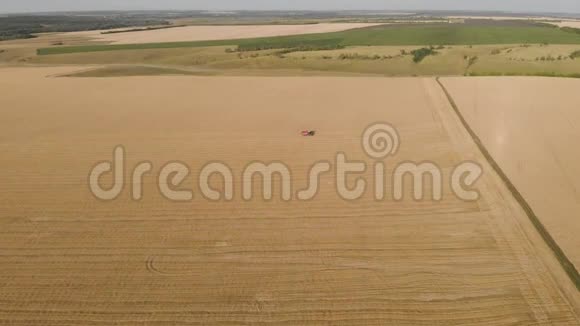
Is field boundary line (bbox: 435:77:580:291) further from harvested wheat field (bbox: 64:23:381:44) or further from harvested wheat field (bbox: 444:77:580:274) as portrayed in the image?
harvested wheat field (bbox: 64:23:381:44)

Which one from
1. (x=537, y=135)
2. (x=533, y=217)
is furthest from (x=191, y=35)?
(x=533, y=217)

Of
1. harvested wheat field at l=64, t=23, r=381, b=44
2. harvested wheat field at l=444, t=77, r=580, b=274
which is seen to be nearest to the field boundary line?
harvested wheat field at l=444, t=77, r=580, b=274

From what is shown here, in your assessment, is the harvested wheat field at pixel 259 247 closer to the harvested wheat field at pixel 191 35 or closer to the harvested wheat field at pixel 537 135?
the harvested wheat field at pixel 537 135

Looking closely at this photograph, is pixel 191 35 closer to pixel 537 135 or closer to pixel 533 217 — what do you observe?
pixel 537 135

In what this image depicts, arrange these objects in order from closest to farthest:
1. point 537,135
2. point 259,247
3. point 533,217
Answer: point 259,247 < point 533,217 < point 537,135

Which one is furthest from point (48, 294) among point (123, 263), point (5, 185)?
point (5, 185)

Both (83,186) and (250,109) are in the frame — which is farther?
(250,109)

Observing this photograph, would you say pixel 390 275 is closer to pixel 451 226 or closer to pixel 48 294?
pixel 451 226
